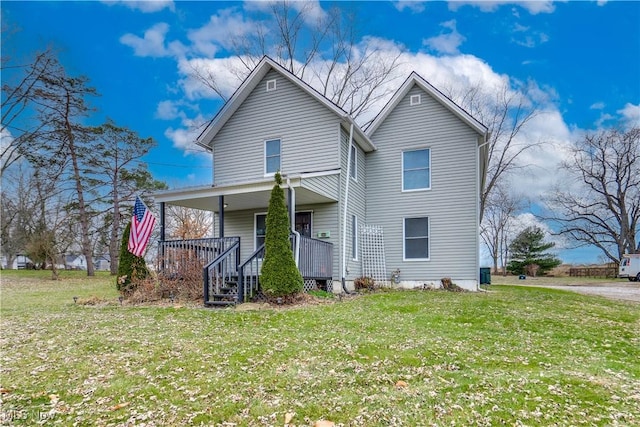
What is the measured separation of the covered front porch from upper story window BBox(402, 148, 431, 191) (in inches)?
136

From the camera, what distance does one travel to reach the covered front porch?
9664mm

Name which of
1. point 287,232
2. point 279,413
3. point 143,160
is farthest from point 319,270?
point 143,160

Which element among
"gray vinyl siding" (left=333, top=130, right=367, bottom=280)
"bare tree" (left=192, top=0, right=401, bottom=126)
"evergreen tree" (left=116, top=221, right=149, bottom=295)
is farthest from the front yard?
"bare tree" (left=192, top=0, right=401, bottom=126)

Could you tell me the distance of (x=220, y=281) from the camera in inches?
401

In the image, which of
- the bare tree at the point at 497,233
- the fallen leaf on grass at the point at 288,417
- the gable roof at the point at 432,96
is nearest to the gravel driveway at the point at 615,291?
the gable roof at the point at 432,96

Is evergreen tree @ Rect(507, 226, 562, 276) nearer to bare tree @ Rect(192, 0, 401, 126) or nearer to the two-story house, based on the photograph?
bare tree @ Rect(192, 0, 401, 126)

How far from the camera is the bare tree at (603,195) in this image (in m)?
31.8

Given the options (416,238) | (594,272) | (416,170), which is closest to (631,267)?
(594,272)

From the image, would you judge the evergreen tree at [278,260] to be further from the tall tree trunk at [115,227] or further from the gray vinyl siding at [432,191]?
the tall tree trunk at [115,227]

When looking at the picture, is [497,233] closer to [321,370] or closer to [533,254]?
[533,254]

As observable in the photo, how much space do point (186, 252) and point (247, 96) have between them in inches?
247

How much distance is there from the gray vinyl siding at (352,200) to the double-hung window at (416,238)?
1.65 metres

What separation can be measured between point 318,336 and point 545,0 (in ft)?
48.9

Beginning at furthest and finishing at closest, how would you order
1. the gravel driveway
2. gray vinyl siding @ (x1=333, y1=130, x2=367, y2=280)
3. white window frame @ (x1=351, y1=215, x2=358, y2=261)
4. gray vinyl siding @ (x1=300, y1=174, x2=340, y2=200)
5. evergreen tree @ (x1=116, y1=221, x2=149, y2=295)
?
1. the gravel driveway
2. white window frame @ (x1=351, y1=215, x2=358, y2=261)
3. gray vinyl siding @ (x1=333, y1=130, x2=367, y2=280)
4. gray vinyl siding @ (x1=300, y1=174, x2=340, y2=200)
5. evergreen tree @ (x1=116, y1=221, x2=149, y2=295)
